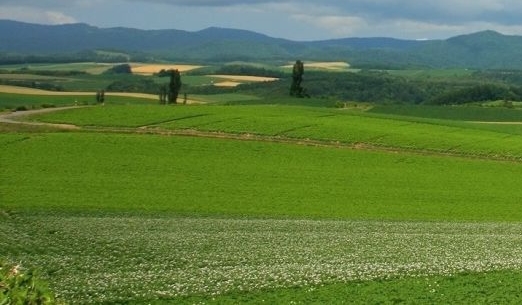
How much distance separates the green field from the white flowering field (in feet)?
0.37

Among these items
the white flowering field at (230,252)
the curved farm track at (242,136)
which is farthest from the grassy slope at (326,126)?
the white flowering field at (230,252)

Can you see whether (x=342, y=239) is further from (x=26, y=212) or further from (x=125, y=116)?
(x=125, y=116)

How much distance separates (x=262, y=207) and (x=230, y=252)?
58.7 feet

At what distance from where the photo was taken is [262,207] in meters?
52.5

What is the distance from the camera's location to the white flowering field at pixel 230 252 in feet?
92.6

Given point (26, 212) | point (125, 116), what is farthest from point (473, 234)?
point (125, 116)

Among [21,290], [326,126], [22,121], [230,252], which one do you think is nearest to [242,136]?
[326,126]

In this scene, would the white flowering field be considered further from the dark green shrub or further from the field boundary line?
the field boundary line

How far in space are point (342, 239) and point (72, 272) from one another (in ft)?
47.8

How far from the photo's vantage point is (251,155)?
73.8m

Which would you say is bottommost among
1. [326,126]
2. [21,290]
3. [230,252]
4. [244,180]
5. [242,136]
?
[244,180]

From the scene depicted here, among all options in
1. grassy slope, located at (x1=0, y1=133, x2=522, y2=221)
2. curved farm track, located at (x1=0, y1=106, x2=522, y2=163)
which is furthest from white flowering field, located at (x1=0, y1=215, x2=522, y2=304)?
curved farm track, located at (x1=0, y1=106, x2=522, y2=163)

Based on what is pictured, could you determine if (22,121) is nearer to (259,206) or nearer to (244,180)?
(244,180)

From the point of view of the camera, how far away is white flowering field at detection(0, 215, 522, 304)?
28.2 metres
